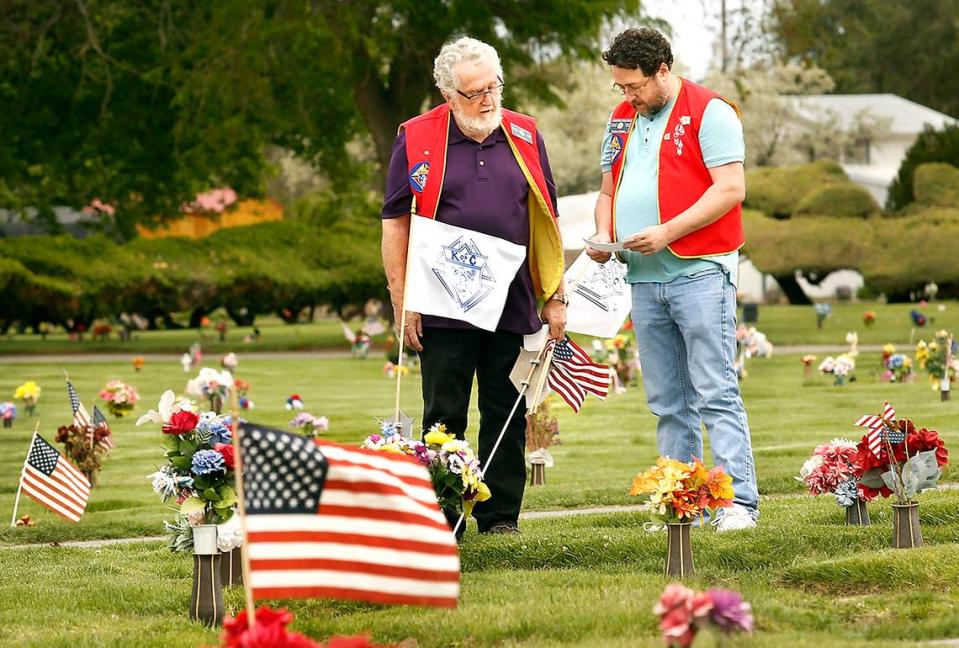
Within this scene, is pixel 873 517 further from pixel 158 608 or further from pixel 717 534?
pixel 158 608

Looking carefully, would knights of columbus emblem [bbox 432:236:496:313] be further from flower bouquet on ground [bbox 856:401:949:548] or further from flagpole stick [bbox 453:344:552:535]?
flower bouquet on ground [bbox 856:401:949:548]

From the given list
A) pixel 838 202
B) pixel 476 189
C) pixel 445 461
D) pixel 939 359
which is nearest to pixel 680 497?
pixel 445 461

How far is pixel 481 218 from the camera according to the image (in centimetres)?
673

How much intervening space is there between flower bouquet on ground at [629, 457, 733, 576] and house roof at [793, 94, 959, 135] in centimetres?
6263

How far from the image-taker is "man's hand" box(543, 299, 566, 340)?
23.0 ft

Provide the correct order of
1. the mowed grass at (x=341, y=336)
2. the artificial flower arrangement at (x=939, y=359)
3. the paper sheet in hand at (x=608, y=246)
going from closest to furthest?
the paper sheet in hand at (x=608, y=246) → the artificial flower arrangement at (x=939, y=359) → the mowed grass at (x=341, y=336)

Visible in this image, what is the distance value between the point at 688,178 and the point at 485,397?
1.35m

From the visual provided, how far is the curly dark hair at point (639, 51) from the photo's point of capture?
21.8 feet

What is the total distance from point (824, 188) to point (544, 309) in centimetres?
3696

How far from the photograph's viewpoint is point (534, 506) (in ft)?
31.0

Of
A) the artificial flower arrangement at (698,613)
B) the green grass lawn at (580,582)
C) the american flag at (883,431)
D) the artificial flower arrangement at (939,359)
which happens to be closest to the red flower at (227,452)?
the green grass lawn at (580,582)

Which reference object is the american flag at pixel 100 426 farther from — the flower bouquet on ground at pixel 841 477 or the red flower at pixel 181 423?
the flower bouquet on ground at pixel 841 477

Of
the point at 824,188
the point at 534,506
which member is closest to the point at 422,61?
the point at 824,188

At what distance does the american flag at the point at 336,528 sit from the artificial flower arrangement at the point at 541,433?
6.76m
